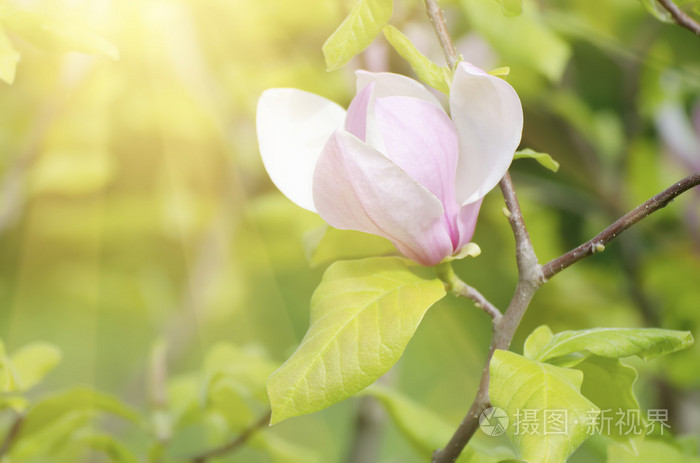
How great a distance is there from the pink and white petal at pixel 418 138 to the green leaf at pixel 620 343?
122 mm

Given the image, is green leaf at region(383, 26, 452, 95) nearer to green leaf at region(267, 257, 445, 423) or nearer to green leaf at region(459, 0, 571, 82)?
green leaf at region(267, 257, 445, 423)

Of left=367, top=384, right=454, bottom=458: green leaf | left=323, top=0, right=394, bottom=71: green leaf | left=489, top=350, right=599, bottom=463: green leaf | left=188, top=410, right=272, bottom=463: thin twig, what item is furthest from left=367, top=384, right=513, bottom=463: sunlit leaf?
left=323, top=0, right=394, bottom=71: green leaf

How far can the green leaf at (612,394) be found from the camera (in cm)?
43

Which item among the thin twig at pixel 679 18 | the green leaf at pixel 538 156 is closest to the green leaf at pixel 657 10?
the thin twig at pixel 679 18

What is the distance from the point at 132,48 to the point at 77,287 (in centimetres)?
56

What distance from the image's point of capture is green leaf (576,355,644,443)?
428mm

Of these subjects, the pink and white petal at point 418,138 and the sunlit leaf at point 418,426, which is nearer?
the pink and white petal at point 418,138

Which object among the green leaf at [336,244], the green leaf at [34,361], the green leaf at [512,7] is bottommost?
the green leaf at [34,361]

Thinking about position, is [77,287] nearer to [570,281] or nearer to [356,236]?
[570,281]

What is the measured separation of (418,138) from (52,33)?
25 cm

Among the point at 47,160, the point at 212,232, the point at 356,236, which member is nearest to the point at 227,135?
the point at 212,232

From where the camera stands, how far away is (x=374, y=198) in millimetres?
392

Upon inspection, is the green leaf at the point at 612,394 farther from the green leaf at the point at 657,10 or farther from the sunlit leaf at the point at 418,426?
the green leaf at the point at 657,10

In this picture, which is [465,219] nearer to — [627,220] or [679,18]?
[627,220]
